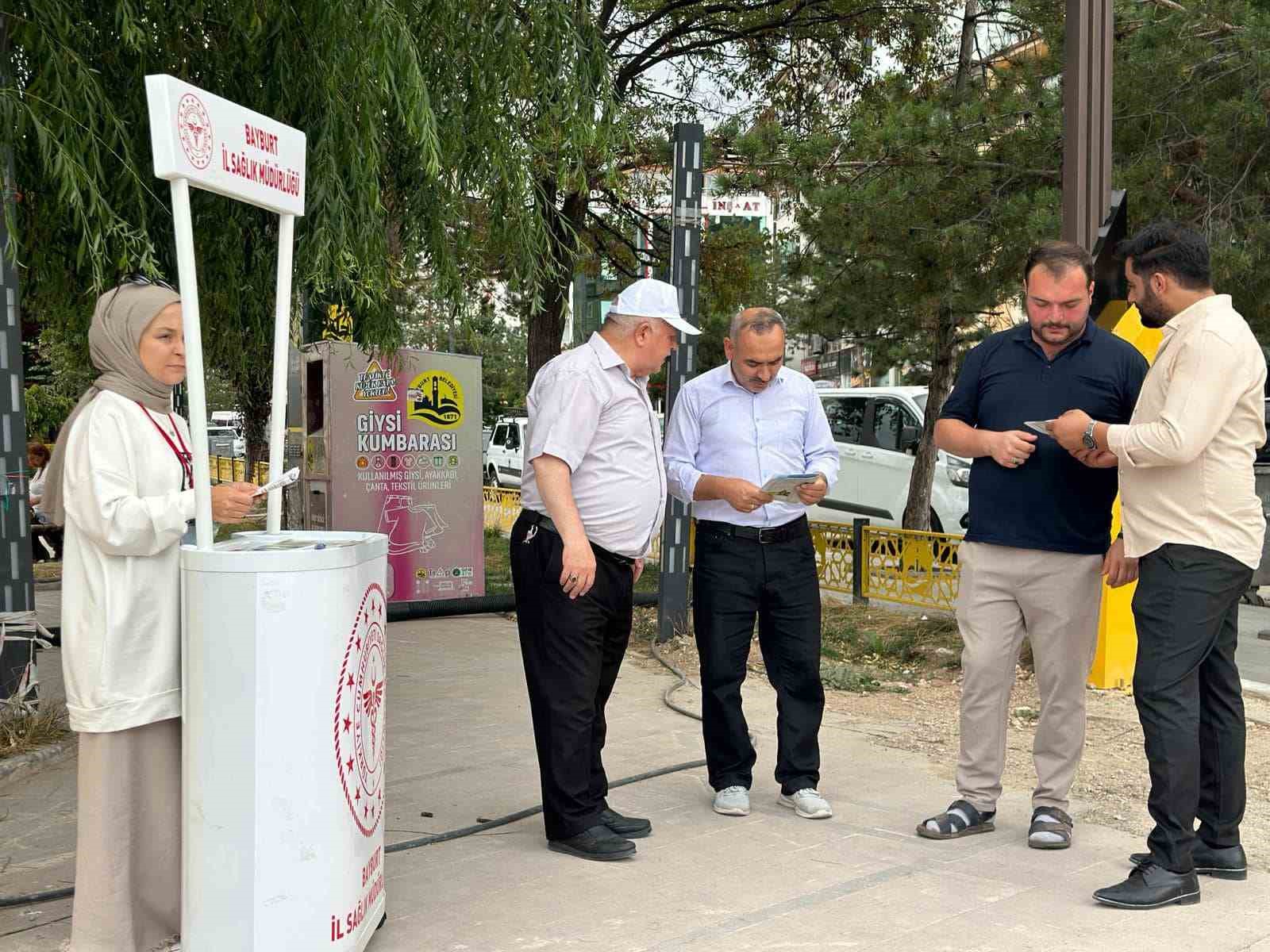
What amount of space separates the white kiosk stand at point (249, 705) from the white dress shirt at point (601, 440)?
1245 mm

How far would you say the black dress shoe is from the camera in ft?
13.1

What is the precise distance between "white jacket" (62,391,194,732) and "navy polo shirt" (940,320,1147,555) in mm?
2786

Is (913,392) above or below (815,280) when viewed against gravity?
below

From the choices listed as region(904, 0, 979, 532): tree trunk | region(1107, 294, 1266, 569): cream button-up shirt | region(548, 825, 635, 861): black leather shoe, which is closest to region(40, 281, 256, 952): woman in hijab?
region(548, 825, 635, 861): black leather shoe

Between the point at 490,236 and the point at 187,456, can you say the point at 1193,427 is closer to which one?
the point at 187,456

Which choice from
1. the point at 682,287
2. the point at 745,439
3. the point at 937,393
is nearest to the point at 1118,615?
the point at 745,439

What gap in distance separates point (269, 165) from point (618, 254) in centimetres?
1276

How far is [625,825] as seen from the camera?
15.5ft

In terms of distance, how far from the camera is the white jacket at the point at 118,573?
10.9ft

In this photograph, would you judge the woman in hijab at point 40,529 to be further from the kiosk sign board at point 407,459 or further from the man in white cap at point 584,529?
the man in white cap at point 584,529

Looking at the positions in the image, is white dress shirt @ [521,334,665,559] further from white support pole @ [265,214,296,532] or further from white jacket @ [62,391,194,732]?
white jacket @ [62,391,194,732]

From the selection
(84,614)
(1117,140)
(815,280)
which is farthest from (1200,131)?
(84,614)

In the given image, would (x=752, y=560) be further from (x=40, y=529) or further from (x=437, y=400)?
(x=40, y=529)

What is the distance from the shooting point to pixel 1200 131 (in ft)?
38.9
